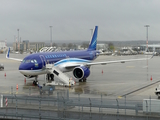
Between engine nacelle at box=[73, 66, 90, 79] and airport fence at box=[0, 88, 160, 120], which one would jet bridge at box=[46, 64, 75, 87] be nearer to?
engine nacelle at box=[73, 66, 90, 79]

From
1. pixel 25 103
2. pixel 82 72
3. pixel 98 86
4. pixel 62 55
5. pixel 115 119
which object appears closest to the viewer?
pixel 115 119

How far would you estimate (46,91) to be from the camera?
30.2m

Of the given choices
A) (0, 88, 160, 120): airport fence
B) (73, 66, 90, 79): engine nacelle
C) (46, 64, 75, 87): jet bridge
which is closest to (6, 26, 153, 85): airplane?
(73, 66, 90, 79): engine nacelle

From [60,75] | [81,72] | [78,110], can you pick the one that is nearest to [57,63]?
[81,72]

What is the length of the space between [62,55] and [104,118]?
940 inches

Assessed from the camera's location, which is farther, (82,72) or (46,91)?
(82,72)

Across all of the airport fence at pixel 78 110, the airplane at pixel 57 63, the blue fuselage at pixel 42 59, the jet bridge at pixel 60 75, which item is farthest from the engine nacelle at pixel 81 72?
the airport fence at pixel 78 110

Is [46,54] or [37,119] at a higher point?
[46,54]

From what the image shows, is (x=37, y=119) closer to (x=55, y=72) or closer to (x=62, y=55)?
(x=55, y=72)

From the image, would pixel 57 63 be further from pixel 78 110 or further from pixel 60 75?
pixel 78 110

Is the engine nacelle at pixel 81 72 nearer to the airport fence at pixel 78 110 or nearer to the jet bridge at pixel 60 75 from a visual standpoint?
the jet bridge at pixel 60 75

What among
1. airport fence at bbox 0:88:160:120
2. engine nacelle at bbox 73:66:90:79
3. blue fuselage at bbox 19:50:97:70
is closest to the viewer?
airport fence at bbox 0:88:160:120

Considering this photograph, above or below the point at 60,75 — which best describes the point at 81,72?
above

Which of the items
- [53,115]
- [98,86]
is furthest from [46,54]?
A: [53,115]
